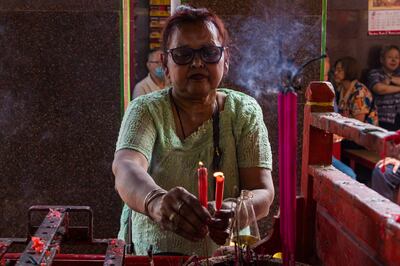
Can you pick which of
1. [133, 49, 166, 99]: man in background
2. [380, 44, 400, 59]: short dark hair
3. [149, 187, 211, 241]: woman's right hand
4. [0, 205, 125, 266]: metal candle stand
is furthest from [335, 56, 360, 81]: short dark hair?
[149, 187, 211, 241]: woman's right hand

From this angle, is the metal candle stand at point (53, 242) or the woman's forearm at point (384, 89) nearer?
the metal candle stand at point (53, 242)

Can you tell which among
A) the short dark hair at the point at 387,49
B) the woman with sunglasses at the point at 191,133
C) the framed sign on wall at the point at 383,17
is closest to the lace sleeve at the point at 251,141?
the woman with sunglasses at the point at 191,133

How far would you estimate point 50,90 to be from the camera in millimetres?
4438

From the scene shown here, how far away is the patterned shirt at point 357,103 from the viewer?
331 inches

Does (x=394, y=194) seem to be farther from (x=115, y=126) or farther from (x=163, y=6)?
(x=163, y=6)

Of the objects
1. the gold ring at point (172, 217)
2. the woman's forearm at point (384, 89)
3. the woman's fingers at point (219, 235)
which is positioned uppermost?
the woman's forearm at point (384, 89)

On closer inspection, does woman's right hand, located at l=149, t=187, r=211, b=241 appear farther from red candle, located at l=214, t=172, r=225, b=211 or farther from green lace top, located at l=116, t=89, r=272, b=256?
green lace top, located at l=116, t=89, r=272, b=256

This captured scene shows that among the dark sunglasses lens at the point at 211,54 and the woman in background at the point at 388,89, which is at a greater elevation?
the dark sunglasses lens at the point at 211,54

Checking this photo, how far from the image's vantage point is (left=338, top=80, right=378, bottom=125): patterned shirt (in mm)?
8406

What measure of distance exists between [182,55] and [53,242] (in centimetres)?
99

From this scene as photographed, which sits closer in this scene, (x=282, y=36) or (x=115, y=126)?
(x=282, y=36)

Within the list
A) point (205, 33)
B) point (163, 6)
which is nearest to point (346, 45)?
point (163, 6)

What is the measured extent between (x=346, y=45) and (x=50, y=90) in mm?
6954

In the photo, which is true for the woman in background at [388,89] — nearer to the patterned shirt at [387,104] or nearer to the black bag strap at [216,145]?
the patterned shirt at [387,104]
